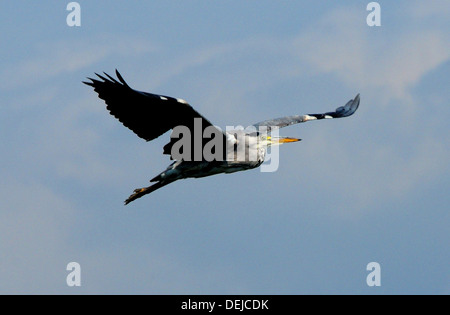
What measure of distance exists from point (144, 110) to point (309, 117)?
18.2ft

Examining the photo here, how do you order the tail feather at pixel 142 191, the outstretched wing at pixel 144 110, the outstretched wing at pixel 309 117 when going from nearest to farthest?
1. the outstretched wing at pixel 144 110
2. the tail feather at pixel 142 191
3. the outstretched wing at pixel 309 117

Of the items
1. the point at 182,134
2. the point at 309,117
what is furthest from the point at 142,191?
the point at 309,117

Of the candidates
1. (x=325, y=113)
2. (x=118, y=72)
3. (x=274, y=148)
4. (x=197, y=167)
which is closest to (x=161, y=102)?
(x=118, y=72)

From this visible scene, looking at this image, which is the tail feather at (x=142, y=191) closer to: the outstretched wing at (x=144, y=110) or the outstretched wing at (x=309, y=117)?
the outstretched wing at (x=144, y=110)

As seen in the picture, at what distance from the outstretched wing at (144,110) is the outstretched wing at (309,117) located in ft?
11.6

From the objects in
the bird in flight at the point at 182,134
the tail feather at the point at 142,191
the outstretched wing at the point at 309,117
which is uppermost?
the outstretched wing at the point at 309,117

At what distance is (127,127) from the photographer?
21266 mm

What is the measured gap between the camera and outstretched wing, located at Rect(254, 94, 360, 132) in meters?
23.9

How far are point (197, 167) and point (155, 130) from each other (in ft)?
4.59

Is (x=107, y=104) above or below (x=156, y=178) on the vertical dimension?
above

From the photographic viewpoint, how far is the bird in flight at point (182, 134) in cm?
2006

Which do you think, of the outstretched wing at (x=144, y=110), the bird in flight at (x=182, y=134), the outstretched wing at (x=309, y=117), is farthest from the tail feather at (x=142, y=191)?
the outstretched wing at (x=309, y=117)

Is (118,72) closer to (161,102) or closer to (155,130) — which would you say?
(161,102)

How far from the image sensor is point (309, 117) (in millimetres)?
24516
